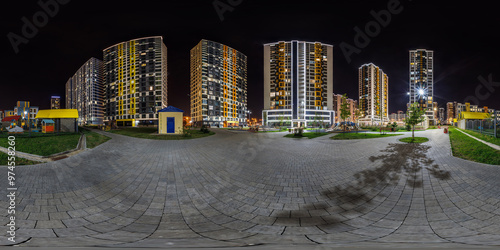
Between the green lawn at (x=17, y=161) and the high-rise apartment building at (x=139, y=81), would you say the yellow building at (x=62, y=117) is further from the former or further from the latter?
the high-rise apartment building at (x=139, y=81)

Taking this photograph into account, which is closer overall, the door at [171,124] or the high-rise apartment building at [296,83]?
the door at [171,124]

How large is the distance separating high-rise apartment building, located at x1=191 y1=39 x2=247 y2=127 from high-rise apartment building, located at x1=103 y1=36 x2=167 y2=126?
55.0ft

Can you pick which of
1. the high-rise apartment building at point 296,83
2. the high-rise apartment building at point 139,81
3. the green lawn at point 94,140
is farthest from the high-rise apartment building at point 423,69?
the green lawn at point 94,140

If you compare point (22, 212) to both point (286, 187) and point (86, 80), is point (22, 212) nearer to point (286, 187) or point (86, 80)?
point (286, 187)

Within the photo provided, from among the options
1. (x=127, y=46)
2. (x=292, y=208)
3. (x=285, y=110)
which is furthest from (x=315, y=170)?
(x=127, y=46)

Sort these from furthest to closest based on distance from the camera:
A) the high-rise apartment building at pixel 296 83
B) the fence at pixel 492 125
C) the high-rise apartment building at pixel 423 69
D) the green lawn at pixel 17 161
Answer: the high-rise apartment building at pixel 423 69, the high-rise apartment building at pixel 296 83, the fence at pixel 492 125, the green lawn at pixel 17 161

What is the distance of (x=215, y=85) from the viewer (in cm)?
10244

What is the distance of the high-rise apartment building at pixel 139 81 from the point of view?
88.5 meters

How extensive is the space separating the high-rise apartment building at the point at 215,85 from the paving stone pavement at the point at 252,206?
3331 inches

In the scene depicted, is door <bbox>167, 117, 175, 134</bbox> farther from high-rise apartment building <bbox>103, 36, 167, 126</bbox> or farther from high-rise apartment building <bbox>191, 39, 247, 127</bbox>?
high-rise apartment building <bbox>103, 36, 167, 126</bbox>

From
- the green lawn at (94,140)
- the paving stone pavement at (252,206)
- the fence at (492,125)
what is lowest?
the paving stone pavement at (252,206)

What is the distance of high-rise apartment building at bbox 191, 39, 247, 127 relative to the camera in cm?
9756

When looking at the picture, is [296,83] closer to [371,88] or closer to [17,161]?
[371,88]

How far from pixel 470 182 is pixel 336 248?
18.5 feet
